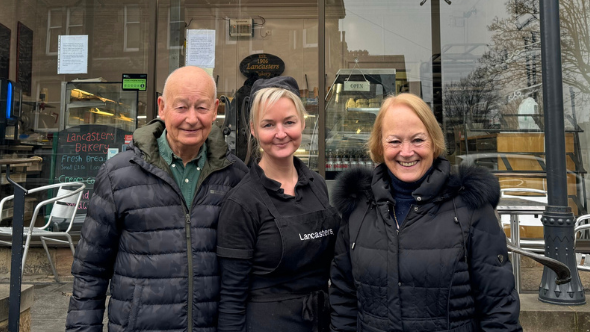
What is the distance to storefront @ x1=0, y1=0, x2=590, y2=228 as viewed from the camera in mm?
5793

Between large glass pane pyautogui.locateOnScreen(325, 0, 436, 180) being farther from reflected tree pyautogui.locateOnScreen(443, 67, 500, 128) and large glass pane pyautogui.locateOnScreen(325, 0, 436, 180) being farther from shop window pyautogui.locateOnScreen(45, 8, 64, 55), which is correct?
shop window pyautogui.locateOnScreen(45, 8, 64, 55)

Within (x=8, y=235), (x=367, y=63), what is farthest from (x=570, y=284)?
(x=8, y=235)

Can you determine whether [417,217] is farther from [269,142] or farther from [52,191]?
[52,191]

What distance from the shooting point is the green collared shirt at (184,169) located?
5.74ft

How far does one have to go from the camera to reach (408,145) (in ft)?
5.38

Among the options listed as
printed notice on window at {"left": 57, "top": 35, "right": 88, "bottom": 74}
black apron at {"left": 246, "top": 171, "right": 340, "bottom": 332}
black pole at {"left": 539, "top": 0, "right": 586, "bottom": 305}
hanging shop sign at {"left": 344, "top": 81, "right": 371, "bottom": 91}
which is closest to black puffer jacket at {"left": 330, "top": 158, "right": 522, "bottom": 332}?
black apron at {"left": 246, "top": 171, "right": 340, "bottom": 332}

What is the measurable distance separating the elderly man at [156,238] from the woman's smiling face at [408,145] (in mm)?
718

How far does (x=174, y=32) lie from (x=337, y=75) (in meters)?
2.60

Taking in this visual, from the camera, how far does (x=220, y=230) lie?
1665 millimetres

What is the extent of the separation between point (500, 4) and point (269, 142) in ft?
20.1

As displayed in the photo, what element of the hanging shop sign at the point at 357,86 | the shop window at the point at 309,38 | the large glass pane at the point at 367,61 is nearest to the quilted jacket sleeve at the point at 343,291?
the large glass pane at the point at 367,61

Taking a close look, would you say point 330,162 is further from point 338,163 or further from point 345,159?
point 345,159

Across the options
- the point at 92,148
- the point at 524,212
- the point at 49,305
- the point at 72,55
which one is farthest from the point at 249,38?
the point at 524,212

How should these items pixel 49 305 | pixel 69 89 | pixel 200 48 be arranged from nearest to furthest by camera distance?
pixel 49 305 → pixel 69 89 → pixel 200 48
